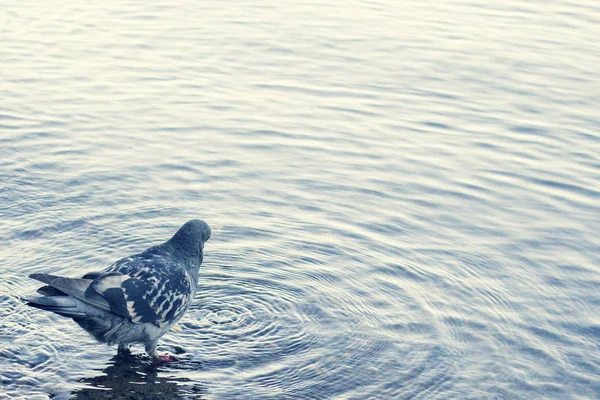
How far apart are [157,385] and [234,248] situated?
3.05 metres

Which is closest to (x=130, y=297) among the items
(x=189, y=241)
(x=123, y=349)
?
(x=123, y=349)

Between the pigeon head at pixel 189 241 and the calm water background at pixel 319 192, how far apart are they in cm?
69

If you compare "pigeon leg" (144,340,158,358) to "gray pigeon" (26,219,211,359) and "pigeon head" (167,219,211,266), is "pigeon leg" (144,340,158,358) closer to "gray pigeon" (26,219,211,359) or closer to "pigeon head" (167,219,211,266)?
"gray pigeon" (26,219,211,359)

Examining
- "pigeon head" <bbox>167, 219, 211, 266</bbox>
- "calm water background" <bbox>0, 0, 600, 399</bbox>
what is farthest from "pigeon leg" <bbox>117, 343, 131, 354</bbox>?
"pigeon head" <bbox>167, 219, 211, 266</bbox>

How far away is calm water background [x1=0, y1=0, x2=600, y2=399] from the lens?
9.67 metres

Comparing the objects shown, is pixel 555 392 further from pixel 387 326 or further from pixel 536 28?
pixel 536 28

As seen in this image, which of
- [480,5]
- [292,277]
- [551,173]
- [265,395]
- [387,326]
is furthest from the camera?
[480,5]

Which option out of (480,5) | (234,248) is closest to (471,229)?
(234,248)

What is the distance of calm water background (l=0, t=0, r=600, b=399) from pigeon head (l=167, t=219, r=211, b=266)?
69 centimetres

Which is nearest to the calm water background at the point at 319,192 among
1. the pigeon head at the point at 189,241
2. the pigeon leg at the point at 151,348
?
the pigeon leg at the point at 151,348

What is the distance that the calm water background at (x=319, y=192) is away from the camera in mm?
9672

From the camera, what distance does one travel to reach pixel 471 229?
12805 mm

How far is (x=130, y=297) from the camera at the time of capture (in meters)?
9.48

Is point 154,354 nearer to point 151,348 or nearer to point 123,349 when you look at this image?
point 151,348
